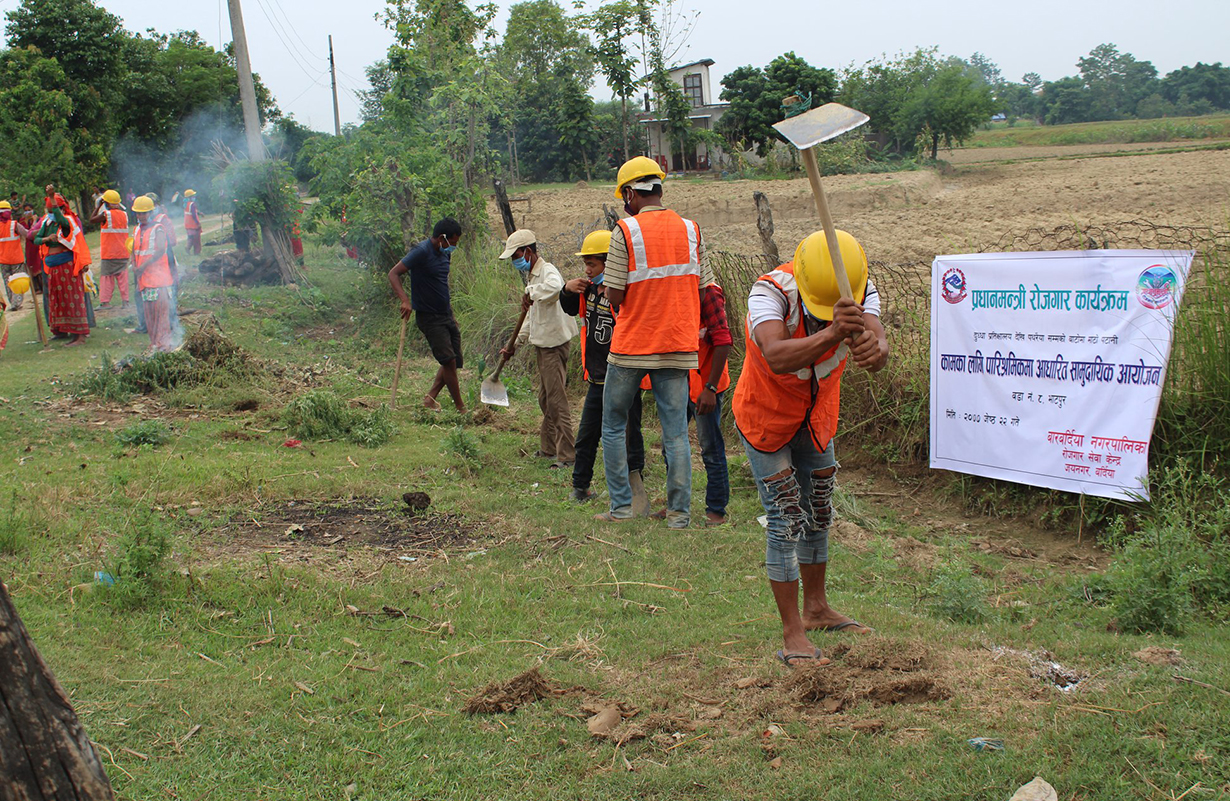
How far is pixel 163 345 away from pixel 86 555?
24.4ft

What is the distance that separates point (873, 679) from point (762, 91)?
135 ft

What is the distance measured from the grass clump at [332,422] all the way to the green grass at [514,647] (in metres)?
0.78

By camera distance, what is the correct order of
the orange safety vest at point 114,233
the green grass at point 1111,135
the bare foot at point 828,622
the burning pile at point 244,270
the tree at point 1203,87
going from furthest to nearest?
the tree at point 1203,87, the green grass at point 1111,135, the burning pile at point 244,270, the orange safety vest at point 114,233, the bare foot at point 828,622

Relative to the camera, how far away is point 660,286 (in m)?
5.59

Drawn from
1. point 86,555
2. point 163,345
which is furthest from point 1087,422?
point 163,345

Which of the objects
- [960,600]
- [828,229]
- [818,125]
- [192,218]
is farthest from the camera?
[192,218]

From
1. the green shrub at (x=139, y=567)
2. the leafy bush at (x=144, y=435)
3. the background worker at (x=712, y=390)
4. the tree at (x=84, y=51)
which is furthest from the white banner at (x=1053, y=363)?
the tree at (x=84, y=51)

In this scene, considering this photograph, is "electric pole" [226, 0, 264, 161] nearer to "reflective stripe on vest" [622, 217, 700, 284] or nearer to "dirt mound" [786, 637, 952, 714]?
"reflective stripe on vest" [622, 217, 700, 284]

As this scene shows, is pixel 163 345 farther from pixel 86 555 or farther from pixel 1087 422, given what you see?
pixel 1087 422

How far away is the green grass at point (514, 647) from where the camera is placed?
→ 10.2 feet

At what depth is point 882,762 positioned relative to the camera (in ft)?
9.99

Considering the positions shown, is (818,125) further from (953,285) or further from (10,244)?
(10,244)

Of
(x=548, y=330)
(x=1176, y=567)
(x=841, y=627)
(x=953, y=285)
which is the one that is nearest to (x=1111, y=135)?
(x=953, y=285)

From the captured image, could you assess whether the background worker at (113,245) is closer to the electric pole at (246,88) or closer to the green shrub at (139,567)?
the electric pole at (246,88)
